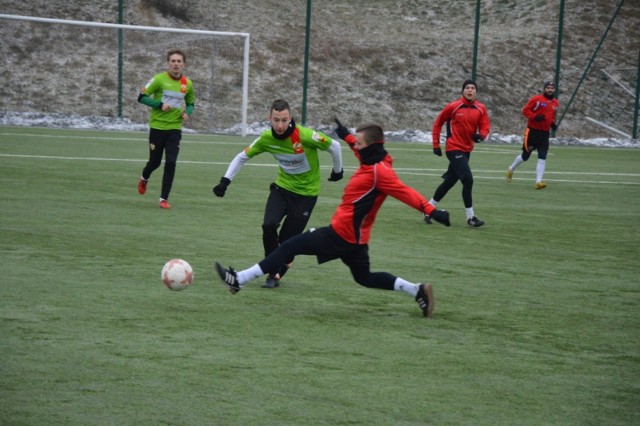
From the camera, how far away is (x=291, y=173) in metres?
9.59

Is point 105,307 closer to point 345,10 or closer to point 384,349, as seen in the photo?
point 384,349

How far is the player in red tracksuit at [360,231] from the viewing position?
796cm

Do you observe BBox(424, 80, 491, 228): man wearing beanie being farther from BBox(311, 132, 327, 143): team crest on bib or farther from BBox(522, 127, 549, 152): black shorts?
BBox(522, 127, 549, 152): black shorts

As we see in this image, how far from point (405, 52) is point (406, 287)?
3401cm

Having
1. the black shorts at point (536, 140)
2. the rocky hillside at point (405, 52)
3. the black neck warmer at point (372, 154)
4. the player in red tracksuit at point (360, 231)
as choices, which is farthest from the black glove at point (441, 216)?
the rocky hillside at point (405, 52)

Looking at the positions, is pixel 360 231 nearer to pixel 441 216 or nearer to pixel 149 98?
pixel 441 216

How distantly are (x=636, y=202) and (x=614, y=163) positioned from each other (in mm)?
9866

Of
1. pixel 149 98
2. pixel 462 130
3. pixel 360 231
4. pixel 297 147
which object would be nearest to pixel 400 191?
pixel 360 231

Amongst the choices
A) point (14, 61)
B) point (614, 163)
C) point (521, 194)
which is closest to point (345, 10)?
point (14, 61)

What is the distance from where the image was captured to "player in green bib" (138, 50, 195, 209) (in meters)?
14.5

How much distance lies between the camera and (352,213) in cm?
806

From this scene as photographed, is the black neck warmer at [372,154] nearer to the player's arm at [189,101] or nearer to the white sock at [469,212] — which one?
the white sock at [469,212]

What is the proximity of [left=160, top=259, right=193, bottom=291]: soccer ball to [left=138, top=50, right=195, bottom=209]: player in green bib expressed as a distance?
605 centimetres

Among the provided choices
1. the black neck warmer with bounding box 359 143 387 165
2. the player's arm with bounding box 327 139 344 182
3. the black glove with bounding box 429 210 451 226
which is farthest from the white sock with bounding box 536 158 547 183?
the black glove with bounding box 429 210 451 226
